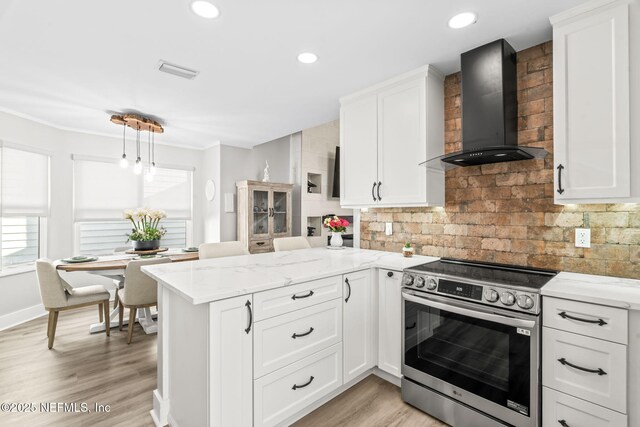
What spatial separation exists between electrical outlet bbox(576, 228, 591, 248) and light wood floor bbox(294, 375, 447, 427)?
4.79 ft

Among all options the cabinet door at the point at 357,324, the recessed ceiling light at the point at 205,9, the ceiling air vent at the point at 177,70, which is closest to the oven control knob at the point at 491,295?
the cabinet door at the point at 357,324

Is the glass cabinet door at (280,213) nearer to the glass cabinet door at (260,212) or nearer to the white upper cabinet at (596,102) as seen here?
the glass cabinet door at (260,212)

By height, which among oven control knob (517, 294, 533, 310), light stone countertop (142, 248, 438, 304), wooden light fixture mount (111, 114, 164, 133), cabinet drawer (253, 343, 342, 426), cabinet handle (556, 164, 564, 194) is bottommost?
cabinet drawer (253, 343, 342, 426)

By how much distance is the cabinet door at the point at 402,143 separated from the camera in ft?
8.02

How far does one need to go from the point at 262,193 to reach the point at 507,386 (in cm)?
423

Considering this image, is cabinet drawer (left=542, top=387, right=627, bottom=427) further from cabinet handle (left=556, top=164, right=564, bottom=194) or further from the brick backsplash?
cabinet handle (left=556, top=164, right=564, bottom=194)

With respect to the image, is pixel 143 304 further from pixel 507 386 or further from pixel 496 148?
pixel 496 148

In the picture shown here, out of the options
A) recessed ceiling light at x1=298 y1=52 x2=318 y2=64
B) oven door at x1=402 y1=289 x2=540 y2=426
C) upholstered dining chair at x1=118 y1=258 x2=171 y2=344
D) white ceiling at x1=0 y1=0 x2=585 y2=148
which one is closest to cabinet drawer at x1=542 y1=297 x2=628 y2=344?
oven door at x1=402 y1=289 x2=540 y2=426

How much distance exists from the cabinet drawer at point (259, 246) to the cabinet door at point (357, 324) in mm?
2960

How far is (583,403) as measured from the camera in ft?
4.85

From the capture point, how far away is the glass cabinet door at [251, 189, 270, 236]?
503cm

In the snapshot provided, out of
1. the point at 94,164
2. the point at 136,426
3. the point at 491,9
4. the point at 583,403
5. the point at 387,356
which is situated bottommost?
the point at 136,426

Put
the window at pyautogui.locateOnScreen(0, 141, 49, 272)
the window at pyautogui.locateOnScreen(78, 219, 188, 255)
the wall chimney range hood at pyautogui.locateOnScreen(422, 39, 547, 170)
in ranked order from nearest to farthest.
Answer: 1. the wall chimney range hood at pyautogui.locateOnScreen(422, 39, 547, 170)
2. the window at pyautogui.locateOnScreen(0, 141, 49, 272)
3. the window at pyautogui.locateOnScreen(78, 219, 188, 255)

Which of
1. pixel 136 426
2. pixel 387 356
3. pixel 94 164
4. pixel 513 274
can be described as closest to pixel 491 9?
pixel 513 274
